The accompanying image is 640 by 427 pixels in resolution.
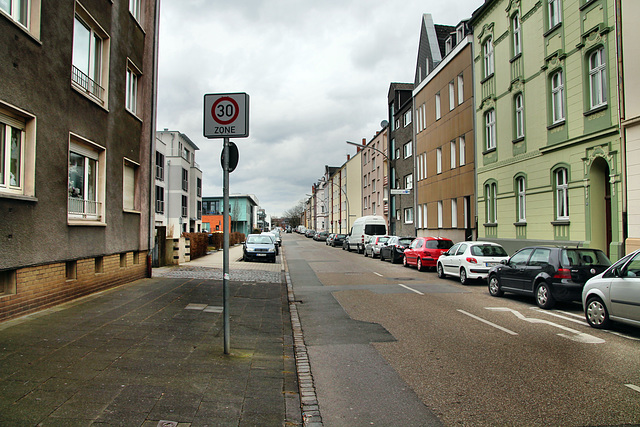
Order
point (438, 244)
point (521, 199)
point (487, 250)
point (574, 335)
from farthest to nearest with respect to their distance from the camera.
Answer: point (438, 244) → point (521, 199) → point (487, 250) → point (574, 335)

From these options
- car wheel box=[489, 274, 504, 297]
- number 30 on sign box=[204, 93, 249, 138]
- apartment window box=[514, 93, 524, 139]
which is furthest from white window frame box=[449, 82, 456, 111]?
number 30 on sign box=[204, 93, 249, 138]

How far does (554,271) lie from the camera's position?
10.4 meters

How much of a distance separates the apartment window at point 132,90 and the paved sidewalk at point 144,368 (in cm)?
650

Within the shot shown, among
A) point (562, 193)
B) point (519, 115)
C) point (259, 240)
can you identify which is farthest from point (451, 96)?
point (259, 240)

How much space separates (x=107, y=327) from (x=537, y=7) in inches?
744

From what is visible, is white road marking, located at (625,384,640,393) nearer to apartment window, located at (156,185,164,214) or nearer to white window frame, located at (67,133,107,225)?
white window frame, located at (67,133,107,225)

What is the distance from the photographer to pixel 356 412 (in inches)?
174

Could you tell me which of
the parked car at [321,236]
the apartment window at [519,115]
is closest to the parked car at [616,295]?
the apartment window at [519,115]

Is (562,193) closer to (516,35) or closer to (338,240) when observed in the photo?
(516,35)

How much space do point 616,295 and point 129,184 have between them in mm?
11891

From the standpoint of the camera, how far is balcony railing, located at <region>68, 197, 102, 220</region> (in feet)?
31.8

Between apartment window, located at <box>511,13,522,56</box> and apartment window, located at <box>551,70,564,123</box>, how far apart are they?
2927 mm

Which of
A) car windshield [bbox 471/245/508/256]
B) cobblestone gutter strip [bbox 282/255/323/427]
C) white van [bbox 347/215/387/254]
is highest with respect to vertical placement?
white van [bbox 347/215/387/254]

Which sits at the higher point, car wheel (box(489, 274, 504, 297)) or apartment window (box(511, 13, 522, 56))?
apartment window (box(511, 13, 522, 56))
